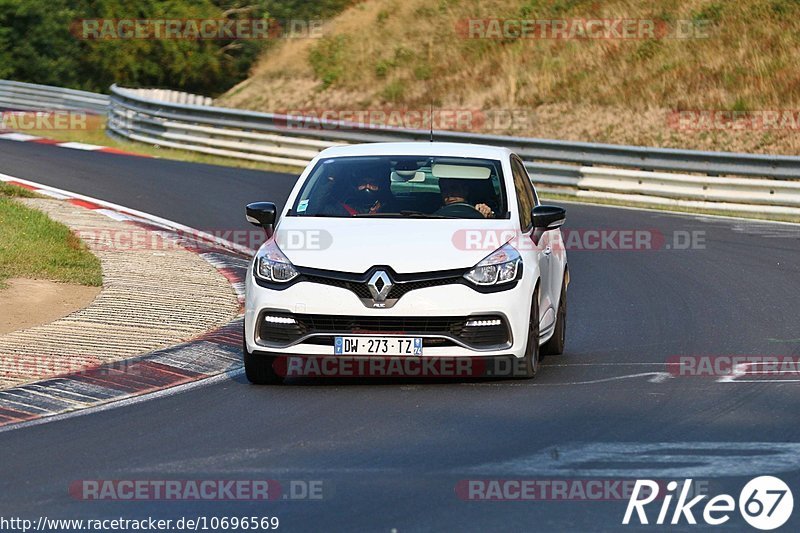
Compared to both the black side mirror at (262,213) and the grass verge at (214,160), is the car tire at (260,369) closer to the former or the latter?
the black side mirror at (262,213)

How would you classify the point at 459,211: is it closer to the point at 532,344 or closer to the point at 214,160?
the point at 532,344

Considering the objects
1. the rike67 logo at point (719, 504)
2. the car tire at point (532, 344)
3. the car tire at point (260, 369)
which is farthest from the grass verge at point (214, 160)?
the rike67 logo at point (719, 504)

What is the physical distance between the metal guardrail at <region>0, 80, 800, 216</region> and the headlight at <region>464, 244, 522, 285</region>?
43.7 ft

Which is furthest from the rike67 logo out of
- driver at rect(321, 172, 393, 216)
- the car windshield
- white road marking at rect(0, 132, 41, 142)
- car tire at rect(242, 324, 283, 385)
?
white road marking at rect(0, 132, 41, 142)

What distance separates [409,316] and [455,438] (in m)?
1.42

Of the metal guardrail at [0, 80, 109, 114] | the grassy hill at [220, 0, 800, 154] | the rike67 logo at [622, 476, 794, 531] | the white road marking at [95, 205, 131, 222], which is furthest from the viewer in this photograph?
the metal guardrail at [0, 80, 109, 114]

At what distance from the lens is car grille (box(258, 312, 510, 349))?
937 centimetres

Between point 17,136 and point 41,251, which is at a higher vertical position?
point 41,251

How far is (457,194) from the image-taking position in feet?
34.6

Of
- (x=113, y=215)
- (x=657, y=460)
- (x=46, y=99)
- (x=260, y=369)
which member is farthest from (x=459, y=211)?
(x=46, y=99)

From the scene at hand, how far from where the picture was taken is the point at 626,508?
6.51 meters

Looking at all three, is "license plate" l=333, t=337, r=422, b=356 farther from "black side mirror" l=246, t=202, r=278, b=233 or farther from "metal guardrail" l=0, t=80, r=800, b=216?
"metal guardrail" l=0, t=80, r=800, b=216

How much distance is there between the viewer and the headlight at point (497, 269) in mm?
9508

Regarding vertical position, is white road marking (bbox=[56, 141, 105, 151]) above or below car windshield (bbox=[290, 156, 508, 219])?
below
